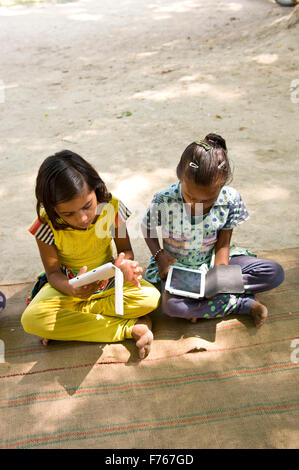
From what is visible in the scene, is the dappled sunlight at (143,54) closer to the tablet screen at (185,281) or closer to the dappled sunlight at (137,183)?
the dappled sunlight at (137,183)

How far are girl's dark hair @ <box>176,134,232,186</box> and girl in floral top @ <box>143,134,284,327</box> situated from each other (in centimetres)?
8

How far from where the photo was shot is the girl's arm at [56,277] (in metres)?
2.19

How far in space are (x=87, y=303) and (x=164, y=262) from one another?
483 mm

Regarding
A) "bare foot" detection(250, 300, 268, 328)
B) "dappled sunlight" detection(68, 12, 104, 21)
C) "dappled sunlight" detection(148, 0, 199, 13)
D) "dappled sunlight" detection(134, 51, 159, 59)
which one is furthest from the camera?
"dappled sunlight" detection(68, 12, 104, 21)

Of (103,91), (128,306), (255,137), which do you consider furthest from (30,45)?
(128,306)

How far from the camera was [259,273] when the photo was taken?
2410 mm

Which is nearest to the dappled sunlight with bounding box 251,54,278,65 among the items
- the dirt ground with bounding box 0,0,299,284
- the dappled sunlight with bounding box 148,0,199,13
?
the dirt ground with bounding box 0,0,299,284

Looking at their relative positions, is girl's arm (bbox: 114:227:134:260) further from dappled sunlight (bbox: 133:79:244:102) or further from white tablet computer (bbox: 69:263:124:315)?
dappled sunlight (bbox: 133:79:244:102)

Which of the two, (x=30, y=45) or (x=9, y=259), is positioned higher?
(x=30, y=45)

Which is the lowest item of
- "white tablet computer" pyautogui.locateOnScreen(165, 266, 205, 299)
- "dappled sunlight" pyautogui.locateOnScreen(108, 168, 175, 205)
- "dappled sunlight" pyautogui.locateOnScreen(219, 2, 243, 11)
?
"dappled sunlight" pyautogui.locateOnScreen(108, 168, 175, 205)

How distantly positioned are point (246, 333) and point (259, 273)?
1.11ft

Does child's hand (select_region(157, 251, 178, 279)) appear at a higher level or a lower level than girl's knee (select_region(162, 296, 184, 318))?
higher

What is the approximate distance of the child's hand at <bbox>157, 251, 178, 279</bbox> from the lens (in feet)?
8.03
